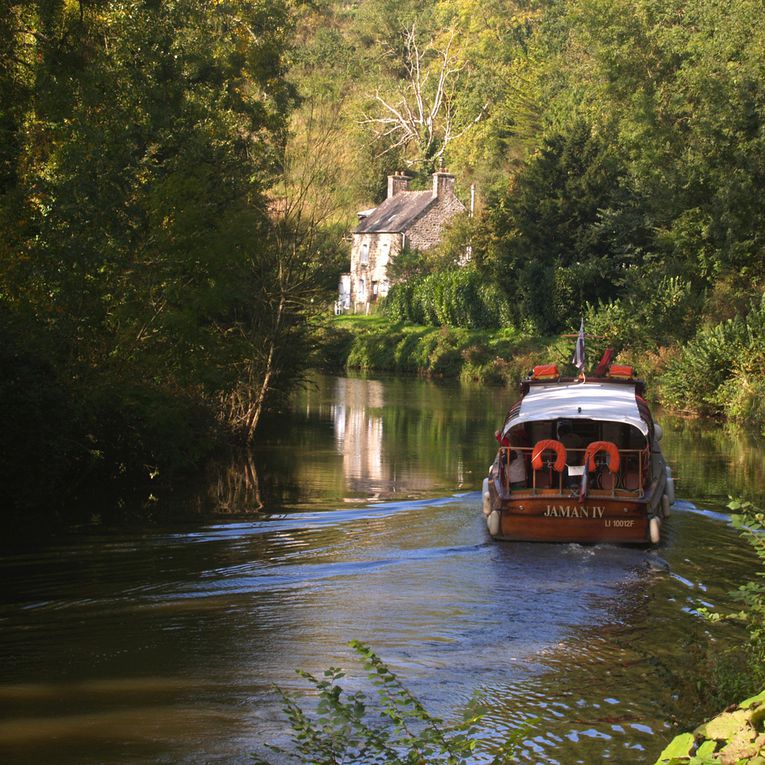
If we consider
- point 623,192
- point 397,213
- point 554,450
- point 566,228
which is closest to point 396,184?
point 397,213

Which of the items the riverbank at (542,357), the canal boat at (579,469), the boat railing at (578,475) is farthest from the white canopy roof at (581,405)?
the riverbank at (542,357)

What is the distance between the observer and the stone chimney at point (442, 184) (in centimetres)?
8056

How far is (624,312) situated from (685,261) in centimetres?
310

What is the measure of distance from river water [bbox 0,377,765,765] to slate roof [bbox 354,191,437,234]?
57536 millimetres

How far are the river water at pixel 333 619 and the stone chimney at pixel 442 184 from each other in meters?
58.6

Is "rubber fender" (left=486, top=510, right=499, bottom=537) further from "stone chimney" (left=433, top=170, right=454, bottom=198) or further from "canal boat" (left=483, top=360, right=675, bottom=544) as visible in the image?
"stone chimney" (left=433, top=170, right=454, bottom=198)

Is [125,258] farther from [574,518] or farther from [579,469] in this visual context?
[574,518]

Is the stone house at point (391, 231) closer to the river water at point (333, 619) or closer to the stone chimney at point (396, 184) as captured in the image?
the stone chimney at point (396, 184)

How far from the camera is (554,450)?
18094 mm

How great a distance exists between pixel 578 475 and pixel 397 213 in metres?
65.2

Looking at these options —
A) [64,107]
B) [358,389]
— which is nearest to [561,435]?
[64,107]

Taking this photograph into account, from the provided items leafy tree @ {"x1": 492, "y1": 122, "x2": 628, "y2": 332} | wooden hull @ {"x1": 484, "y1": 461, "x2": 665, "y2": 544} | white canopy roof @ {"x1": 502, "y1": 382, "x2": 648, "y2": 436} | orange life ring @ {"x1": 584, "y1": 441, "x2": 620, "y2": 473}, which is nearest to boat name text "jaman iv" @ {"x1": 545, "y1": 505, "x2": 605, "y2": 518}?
wooden hull @ {"x1": 484, "y1": 461, "x2": 665, "y2": 544}

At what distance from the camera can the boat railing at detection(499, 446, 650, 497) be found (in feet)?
58.8

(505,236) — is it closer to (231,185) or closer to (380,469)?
(231,185)
